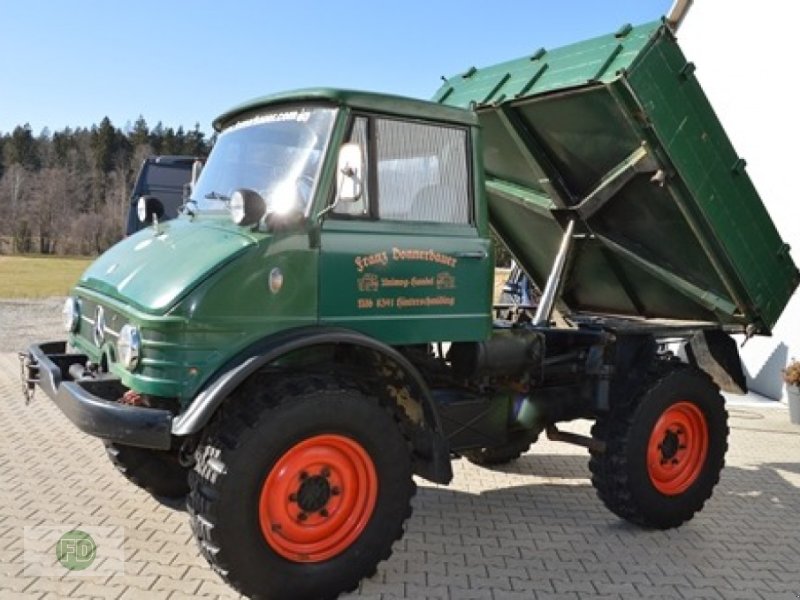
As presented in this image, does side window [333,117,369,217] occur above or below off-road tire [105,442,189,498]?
above

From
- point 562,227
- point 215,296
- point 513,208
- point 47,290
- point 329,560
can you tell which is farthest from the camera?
point 47,290

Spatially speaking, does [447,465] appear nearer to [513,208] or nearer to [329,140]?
[329,140]

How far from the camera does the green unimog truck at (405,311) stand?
11.7 ft

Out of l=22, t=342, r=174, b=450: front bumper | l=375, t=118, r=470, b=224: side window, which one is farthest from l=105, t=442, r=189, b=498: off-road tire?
l=375, t=118, r=470, b=224: side window

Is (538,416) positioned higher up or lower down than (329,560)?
higher up

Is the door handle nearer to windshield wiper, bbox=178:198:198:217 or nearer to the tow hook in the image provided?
windshield wiper, bbox=178:198:198:217

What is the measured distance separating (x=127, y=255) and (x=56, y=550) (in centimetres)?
179

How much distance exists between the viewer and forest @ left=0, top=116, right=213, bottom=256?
190 ft

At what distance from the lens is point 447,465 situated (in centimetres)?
413

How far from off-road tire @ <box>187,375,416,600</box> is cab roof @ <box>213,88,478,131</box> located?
58.5 inches

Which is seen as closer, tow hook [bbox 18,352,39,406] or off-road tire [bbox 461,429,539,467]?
tow hook [bbox 18,352,39,406]

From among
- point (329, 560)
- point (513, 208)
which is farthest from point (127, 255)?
point (513, 208)

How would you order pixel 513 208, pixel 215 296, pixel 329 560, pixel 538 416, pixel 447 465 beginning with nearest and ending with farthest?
pixel 215 296
pixel 329 560
pixel 447 465
pixel 538 416
pixel 513 208

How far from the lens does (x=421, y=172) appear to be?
4.29m
